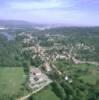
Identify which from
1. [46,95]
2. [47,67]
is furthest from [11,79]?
[46,95]

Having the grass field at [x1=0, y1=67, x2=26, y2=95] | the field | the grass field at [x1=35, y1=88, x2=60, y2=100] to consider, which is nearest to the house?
the field

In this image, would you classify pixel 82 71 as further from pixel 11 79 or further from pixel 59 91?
pixel 59 91

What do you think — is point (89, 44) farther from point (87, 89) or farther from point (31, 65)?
point (87, 89)

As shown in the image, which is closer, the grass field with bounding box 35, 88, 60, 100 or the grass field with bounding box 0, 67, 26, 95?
the grass field with bounding box 35, 88, 60, 100

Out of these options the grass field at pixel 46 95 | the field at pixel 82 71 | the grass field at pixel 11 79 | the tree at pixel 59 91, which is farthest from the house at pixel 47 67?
the grass field at pixel 46 95

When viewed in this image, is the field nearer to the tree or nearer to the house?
the house

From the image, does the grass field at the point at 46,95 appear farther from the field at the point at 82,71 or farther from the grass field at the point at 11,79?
the field at the point at 82,71
